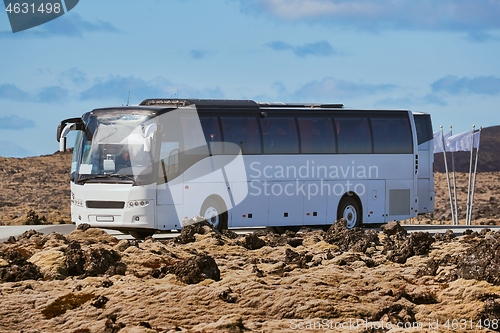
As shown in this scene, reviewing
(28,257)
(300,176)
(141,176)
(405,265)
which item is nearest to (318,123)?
(300,176)

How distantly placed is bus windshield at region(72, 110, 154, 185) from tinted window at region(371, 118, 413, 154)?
24.6ft

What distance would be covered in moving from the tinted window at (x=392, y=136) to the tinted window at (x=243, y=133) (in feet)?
12.8

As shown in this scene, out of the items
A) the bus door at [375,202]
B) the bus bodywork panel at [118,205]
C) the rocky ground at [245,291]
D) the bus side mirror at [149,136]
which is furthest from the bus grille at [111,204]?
the bus door at [375,202]

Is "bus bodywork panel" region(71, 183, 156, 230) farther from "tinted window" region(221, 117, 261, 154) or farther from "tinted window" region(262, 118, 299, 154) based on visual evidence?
"tinted window" region(262, 118, 299, 154)

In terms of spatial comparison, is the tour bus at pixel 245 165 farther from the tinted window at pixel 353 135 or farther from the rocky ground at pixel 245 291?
the rocky ground at pixel 245 291

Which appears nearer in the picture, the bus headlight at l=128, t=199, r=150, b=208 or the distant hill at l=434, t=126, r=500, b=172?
the bus headlight at l=128, t=199, r=150, b=208

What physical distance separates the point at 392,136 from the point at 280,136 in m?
3.89

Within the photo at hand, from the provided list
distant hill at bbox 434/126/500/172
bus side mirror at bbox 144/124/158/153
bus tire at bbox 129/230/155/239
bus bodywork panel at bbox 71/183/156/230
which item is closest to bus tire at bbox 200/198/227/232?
bus tire at bbox 129/230/155/239

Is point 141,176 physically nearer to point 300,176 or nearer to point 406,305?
point 300,176

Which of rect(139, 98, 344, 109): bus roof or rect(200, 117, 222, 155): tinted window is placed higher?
rect(139, 98, 344, 109): bus roof

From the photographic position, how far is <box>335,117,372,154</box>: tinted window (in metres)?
26.9

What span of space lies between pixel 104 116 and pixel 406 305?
12573 mm

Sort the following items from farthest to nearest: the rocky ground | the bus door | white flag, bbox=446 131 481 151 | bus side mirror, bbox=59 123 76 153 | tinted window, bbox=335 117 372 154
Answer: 1. white flag, bbox=446 131 481 151
2. the bus door
3. tinted window, bbox=335 117 372 154
4. bus side mirror, bbox=59 123 76 153
5. the rocky ground

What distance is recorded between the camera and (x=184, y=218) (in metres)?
23.9
